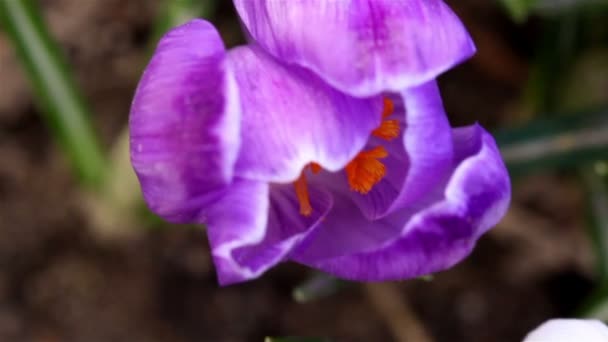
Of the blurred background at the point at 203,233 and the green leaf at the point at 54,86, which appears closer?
the green leaf at the point at 54,86

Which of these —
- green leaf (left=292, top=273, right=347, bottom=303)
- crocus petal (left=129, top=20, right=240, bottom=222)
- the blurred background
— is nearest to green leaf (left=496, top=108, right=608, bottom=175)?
the blurred background

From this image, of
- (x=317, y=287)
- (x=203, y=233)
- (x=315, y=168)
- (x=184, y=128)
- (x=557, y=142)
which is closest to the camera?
(x=184, y=128)

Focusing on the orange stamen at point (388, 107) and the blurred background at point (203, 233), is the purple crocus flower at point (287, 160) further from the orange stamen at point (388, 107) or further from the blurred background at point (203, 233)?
the blurred background at point (203, 233)

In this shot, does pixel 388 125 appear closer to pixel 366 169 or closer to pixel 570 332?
pixel 366 169

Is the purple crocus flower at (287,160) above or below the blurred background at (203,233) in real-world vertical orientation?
above

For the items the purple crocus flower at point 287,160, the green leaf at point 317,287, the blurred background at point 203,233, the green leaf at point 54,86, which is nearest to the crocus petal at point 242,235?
the purple crocus flower at point 287,160

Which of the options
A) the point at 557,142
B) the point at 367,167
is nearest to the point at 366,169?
the point at 367,167

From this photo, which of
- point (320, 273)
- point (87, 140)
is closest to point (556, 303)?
point (320, 273)
